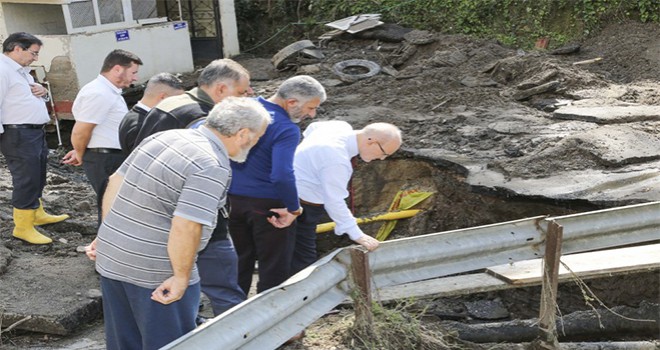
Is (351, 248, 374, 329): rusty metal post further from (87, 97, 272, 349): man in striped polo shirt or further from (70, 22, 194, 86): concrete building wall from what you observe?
(70, 22, 194, 86): concrete building wall

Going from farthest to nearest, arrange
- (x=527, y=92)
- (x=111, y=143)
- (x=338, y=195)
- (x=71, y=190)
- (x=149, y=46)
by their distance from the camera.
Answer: (x=149, y=46), (x=527, y=92), (x=71, y=190), (x=111, y=143), (x=338, y=195)

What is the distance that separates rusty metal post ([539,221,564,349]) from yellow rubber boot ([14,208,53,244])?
4560mm

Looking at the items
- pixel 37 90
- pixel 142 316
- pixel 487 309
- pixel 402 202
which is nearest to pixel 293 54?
pixel 402 202

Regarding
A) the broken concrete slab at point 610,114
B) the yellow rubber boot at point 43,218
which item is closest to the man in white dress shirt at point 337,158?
the yellow rubber boot at point 43,218

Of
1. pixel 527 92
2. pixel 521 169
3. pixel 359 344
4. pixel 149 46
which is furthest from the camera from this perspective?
pixel 149 46

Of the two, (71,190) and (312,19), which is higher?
(312,19)

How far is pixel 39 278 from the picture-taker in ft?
20.6

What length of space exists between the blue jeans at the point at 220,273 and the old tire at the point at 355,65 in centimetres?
883

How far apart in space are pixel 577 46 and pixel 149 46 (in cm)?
807

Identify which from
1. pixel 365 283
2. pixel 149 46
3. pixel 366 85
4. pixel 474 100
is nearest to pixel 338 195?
pixel 365 283

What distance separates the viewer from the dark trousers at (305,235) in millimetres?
5297

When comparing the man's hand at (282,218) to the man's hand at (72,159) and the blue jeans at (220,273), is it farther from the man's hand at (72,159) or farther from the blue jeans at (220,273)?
the man's hand at (72,159)

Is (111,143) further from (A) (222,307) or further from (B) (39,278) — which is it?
(A) (222,307)

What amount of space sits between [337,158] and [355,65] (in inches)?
355
